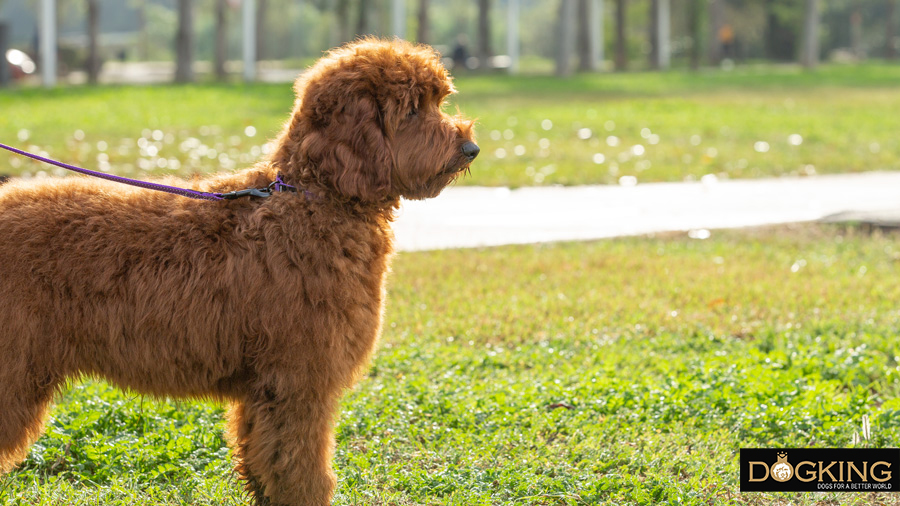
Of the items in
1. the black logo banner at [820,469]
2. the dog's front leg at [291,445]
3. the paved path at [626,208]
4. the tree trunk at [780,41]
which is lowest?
the black logo banner at [820,469]

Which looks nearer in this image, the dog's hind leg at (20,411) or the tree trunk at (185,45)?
the dog's hind leg at (20,411)

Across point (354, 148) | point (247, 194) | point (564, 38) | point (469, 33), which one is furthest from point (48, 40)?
point (469, 33)

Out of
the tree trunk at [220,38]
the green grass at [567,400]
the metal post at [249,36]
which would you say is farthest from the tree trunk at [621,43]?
the green grass at [567,400]

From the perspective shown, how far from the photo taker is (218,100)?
67.9 feet

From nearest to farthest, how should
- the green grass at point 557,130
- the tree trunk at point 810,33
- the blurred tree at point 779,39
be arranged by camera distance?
the green grass at point 557,130 < the tree trunk at point 810,33 < the blurred tree at point 779,39

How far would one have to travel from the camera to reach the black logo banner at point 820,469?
3982 mm

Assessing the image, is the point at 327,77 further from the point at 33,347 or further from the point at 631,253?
the point at 631,253

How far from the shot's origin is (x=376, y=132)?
3.28m

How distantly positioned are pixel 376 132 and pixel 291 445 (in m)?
1.14

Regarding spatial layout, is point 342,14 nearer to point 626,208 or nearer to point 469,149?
point 626,208

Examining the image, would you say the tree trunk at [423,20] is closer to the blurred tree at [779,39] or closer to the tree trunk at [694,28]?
the tree trunk at [694,28]

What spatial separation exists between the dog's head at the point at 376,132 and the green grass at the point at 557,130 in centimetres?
353

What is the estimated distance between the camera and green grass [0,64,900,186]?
11.8 metres

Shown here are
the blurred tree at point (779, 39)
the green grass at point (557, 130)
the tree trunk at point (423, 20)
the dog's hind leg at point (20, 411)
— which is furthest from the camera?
the blurred tree at point (779, 39)
